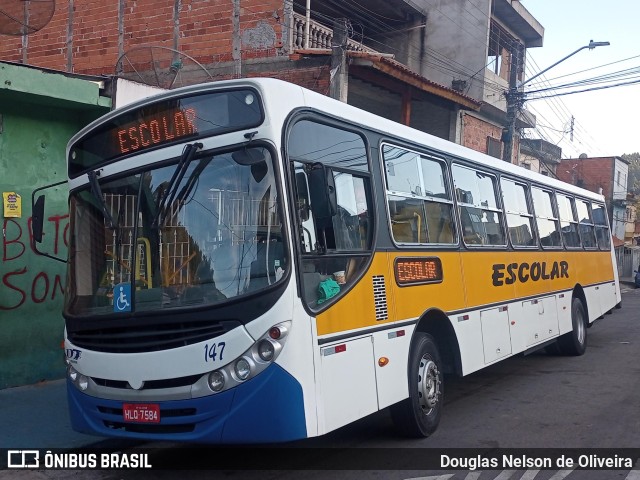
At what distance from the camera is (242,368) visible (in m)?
4.72

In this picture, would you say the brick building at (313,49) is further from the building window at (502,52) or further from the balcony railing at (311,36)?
the building window at (502,52)

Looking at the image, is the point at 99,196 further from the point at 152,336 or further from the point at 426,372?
the point at 426,372

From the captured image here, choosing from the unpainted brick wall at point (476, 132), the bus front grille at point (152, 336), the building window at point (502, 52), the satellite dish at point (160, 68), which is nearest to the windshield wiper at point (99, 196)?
the bus front grille at point (152, 336)

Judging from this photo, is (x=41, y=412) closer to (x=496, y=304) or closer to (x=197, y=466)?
(x=197, y=466)

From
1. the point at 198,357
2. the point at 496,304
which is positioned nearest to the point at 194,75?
the point at 496,304

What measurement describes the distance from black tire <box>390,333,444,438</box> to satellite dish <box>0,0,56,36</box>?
20.9ft

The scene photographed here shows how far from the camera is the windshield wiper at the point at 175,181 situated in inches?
198

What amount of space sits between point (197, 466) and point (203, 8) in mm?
10847

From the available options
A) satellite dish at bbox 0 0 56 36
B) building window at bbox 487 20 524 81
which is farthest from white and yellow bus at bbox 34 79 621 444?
building window at bbox 487 20 524 81

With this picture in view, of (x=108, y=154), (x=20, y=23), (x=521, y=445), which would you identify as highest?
(x=20, y=23)

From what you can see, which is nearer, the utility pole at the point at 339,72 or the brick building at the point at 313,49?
the utility pole at the point at 339,72

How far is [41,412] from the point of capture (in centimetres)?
722

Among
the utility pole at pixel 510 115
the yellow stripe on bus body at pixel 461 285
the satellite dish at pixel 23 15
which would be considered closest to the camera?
the yellow stripe on bus body at pixel 461 285

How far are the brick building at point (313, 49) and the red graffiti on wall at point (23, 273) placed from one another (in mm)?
4122
